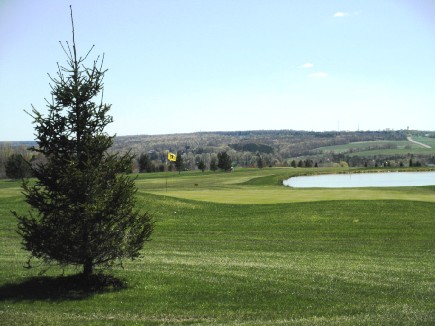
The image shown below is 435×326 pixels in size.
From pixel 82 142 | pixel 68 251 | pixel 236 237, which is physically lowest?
pixel 236 237

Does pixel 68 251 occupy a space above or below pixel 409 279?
above

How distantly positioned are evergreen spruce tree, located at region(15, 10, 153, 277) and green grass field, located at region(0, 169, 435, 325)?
1.18 m

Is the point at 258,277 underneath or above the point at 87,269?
underneath

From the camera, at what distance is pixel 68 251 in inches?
467

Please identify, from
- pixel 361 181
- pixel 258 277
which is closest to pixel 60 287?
pixel 258 277

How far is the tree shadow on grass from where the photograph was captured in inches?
459

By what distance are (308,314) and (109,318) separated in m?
4.36

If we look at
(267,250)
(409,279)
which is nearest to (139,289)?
(409,279)

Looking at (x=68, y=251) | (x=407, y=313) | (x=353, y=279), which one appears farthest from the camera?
(x=353, y=279)

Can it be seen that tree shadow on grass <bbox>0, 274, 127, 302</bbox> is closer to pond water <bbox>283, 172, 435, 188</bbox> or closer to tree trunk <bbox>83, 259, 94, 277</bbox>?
tree trunk <bbox>83, 259, 94, 277</bbox>

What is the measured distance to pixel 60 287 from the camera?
12.4 metres

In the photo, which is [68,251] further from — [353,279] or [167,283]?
[353,279]

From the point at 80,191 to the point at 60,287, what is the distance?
8.54ft

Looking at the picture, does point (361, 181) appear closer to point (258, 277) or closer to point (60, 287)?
point (258, 277)
